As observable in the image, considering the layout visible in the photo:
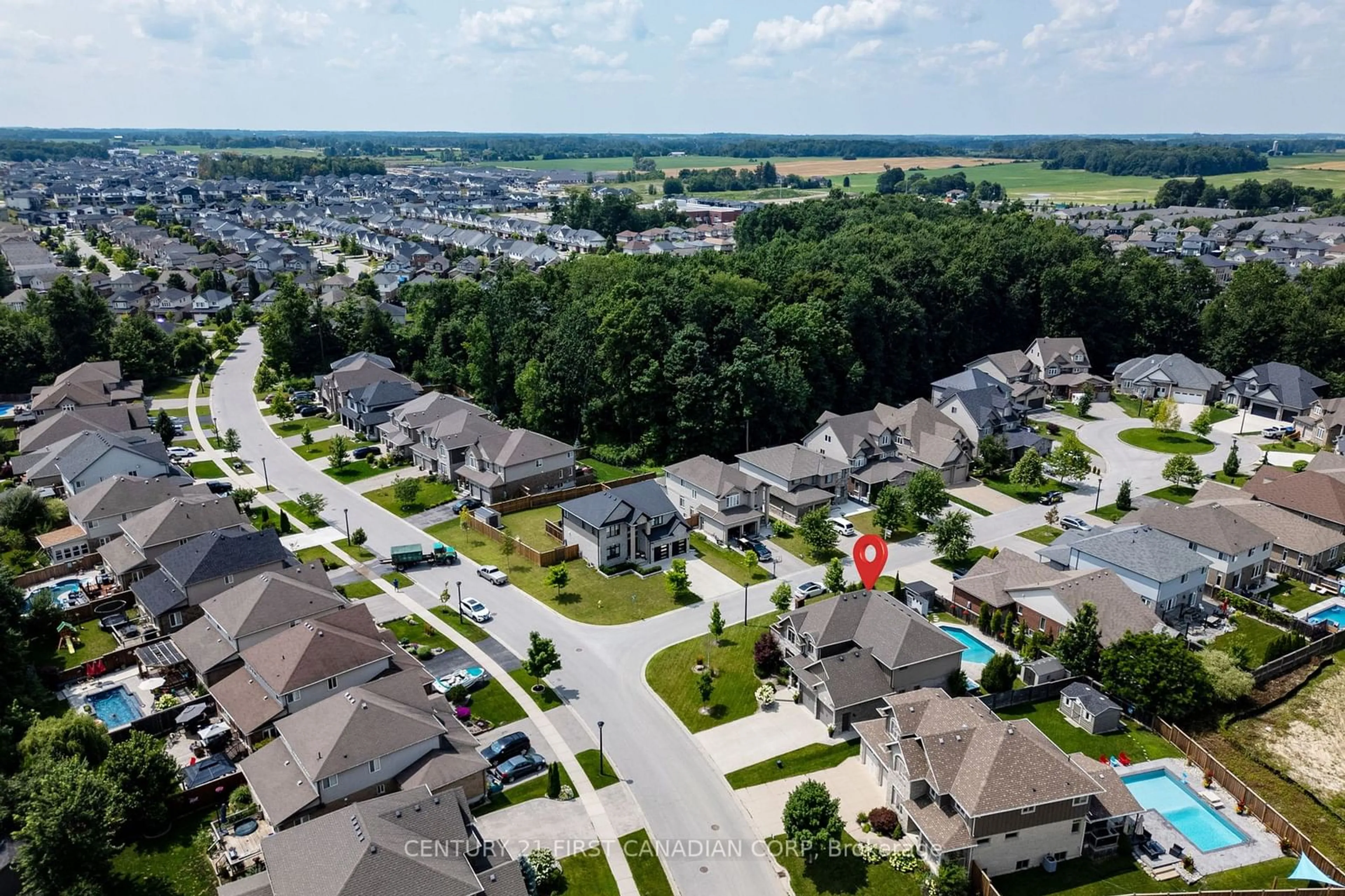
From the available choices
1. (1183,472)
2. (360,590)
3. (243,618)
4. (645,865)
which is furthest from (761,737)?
(1183,472)

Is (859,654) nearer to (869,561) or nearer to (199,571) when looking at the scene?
(869,561)

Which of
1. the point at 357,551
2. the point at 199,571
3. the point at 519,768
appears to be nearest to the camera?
the point at 519,768

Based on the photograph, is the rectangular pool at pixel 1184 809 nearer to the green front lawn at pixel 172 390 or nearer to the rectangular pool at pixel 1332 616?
the rectangular pool at pixel 1332 616

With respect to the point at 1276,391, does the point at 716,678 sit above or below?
below

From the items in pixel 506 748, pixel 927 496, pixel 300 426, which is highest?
pixel 927 496

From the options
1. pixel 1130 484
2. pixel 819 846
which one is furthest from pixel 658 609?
pixel 1130 484

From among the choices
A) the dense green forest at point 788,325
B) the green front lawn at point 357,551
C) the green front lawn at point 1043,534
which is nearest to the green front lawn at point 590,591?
the green front lawn at point 357,551

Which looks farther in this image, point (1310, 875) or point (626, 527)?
point (626, 527)
